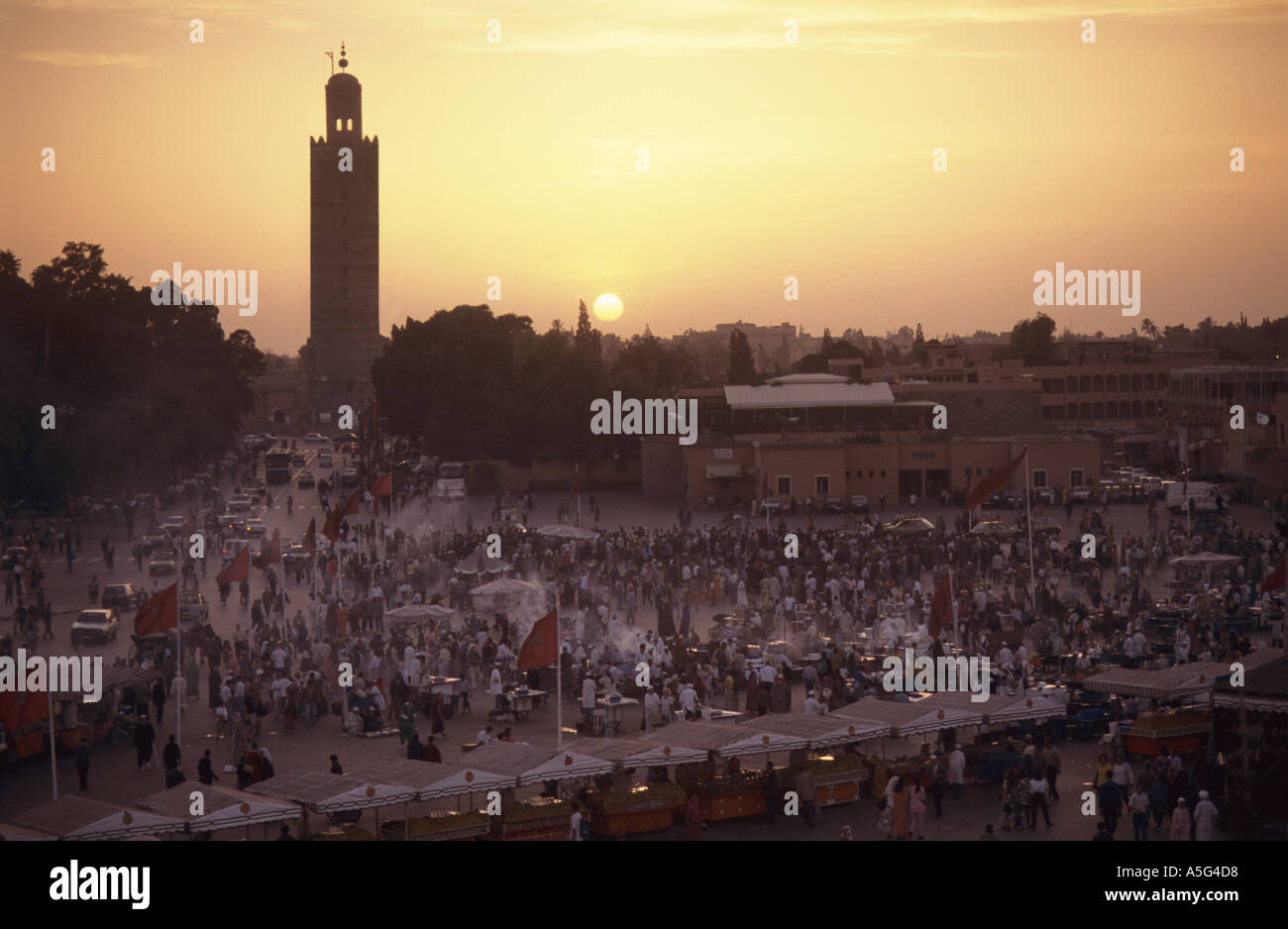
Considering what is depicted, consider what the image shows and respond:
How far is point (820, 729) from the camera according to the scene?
14961mm

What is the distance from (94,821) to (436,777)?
2.89m

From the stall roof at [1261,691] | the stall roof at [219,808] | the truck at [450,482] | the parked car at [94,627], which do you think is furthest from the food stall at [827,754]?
the truck at [450,482]

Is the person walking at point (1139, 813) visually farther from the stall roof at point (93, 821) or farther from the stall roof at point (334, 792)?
the stall roof at point (93, 821)

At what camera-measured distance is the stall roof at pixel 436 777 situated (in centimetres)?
1305

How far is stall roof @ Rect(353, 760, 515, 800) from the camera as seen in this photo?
13.1 m

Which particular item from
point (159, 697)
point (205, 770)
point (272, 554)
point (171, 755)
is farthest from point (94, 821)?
point (272, 554)

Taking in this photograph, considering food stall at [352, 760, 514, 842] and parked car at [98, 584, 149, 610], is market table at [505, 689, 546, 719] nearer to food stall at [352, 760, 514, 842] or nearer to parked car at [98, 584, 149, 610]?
food stall at [352, 760, 514, 842]

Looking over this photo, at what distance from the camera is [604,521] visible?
41469 millimetres

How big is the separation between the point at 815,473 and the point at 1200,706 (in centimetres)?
2728

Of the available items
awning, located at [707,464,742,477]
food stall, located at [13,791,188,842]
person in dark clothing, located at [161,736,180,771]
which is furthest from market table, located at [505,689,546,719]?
awning, located at [707,464,742,477]

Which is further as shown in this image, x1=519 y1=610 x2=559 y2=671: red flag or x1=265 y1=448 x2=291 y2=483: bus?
x1=265 y1=448 x2=291 y2=483: bus

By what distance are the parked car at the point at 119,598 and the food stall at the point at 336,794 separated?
15772mm
